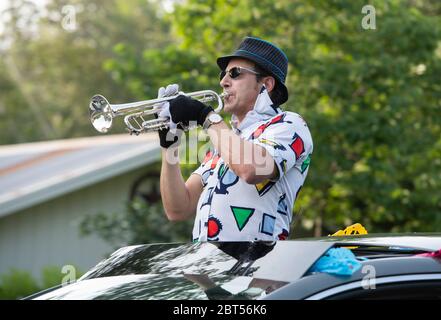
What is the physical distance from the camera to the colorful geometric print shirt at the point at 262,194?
12.3 feet

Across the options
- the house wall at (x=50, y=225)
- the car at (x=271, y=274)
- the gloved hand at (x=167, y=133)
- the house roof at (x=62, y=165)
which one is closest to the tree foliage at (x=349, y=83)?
the house roof at (x=62, y=165)

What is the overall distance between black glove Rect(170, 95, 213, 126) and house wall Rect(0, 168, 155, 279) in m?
12.6

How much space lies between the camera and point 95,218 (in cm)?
1383

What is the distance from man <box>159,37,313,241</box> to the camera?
373 cm

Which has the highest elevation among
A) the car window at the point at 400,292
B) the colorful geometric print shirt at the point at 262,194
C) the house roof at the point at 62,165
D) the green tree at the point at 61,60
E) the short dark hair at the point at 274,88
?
the green tree at the point at 61,60

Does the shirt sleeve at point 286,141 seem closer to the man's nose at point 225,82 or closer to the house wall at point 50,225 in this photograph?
the man's nose at point 225,82

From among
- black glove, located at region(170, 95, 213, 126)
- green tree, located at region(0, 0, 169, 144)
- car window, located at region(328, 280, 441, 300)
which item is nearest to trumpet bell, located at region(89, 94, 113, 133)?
black glove, located at region(170, 95, 213, 126)

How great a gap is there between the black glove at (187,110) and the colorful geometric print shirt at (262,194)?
0.71 feet

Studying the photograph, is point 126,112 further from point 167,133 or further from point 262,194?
point 262,194

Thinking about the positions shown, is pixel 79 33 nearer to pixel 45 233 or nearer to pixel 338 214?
pixel 45 233

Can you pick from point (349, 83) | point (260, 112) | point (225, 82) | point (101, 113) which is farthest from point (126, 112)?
point (349, 83)

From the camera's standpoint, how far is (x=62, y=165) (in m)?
18.5
